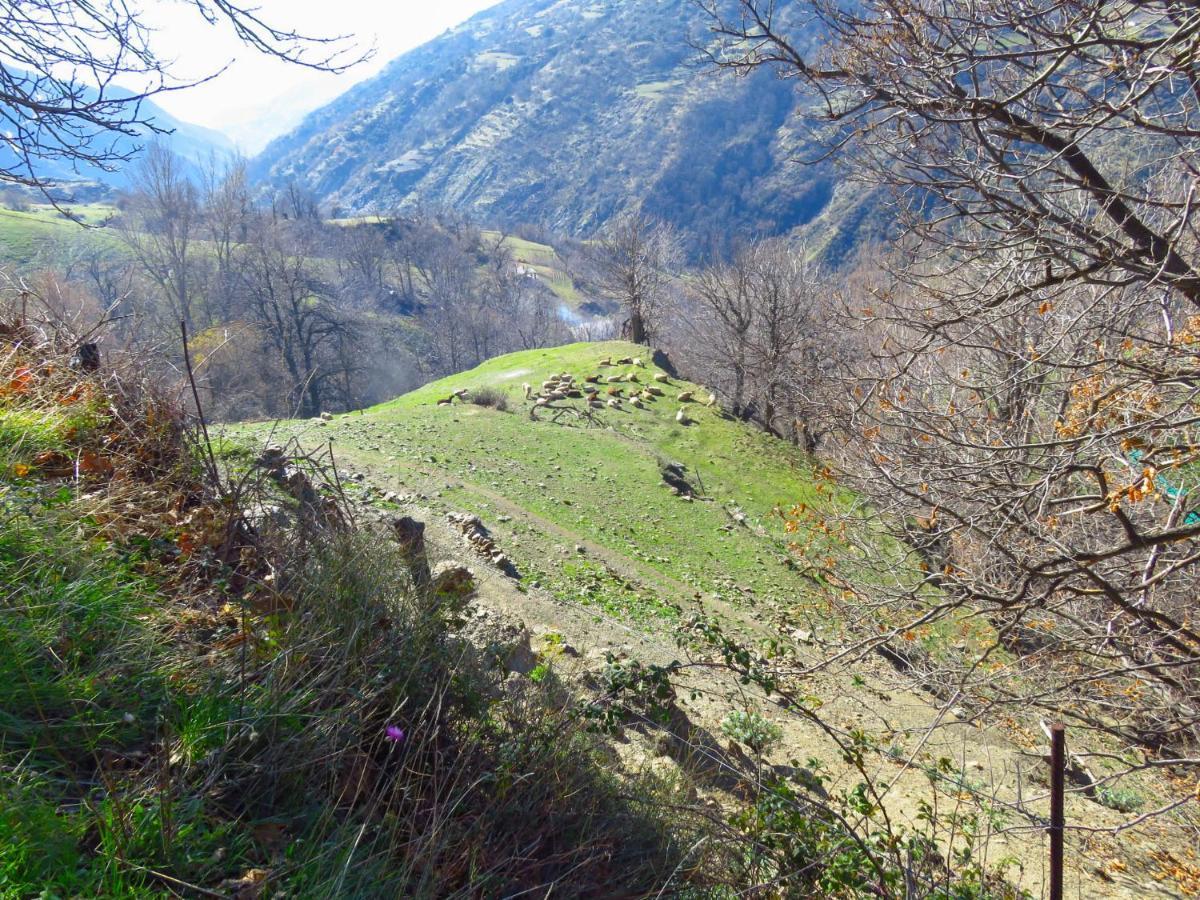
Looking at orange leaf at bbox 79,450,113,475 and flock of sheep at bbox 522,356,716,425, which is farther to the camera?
flock of sheep at bbox 522,356,716,425

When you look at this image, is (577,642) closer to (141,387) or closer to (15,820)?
(141,387)

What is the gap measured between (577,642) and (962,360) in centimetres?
783

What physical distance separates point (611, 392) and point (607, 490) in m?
8.21

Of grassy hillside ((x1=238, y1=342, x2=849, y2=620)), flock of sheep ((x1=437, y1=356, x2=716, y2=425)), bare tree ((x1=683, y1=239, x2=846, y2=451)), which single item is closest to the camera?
Result: grassy hillside ((x1=238, y1=342, x2=849, y2=620))

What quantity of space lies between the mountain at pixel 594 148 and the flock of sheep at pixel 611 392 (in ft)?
199

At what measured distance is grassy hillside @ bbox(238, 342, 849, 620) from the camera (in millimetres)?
11867

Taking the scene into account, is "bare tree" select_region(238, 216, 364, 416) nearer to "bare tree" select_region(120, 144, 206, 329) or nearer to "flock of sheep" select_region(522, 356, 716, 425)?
"bare tree" select_region(120, 144, 206, 329)

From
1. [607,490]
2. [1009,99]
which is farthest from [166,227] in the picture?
[1009,99]

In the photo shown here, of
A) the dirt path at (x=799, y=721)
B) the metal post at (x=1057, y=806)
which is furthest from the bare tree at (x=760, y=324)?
the metal post at (x=1057, y=806)

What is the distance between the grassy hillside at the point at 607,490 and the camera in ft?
38.9

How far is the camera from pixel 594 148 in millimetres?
153000

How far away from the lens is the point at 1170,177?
8.12m

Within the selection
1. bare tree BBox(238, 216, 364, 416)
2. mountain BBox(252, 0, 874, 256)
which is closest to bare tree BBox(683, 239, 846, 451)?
bare tree BBox(238, 216, 364, 416)

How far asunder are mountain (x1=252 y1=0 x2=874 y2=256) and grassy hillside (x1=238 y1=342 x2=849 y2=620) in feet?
214
